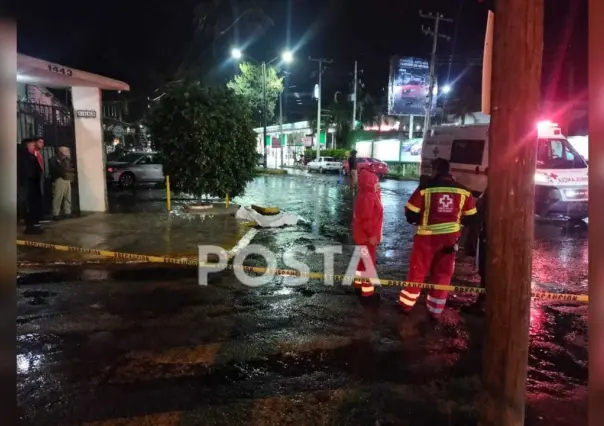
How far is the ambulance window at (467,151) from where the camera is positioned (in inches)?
599

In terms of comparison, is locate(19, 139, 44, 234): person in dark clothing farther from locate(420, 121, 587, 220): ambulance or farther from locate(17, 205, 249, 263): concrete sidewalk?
locate(420, 121, 587, 220): ambulance

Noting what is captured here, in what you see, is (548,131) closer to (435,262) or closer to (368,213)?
(368,213)

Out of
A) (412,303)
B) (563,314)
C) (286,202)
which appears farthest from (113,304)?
(286,202)

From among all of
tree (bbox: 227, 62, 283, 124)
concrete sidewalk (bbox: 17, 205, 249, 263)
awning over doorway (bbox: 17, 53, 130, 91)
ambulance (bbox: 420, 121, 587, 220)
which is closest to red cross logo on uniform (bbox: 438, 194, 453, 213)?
concrete sidewalk (bbox: 17, 205, 249, 263)

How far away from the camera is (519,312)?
9.45ft

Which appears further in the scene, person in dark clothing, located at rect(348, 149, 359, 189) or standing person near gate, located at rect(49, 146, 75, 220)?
standing person near gate, located at rect(49, 146, 75, 220)

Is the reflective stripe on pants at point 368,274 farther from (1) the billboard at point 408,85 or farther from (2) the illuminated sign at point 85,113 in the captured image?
(1) the billboard at point 408,85

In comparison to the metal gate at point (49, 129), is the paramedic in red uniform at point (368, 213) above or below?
below

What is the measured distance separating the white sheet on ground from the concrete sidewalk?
34cm

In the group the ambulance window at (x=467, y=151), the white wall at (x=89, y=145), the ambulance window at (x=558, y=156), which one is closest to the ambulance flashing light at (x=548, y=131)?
the ambulance window at (x=558, y=156)

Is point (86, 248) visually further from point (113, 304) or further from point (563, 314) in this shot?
point (563, 314)

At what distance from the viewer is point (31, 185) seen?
10.5 m

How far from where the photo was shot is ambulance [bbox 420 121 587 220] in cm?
1291

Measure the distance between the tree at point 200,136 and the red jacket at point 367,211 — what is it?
25.1 feet
